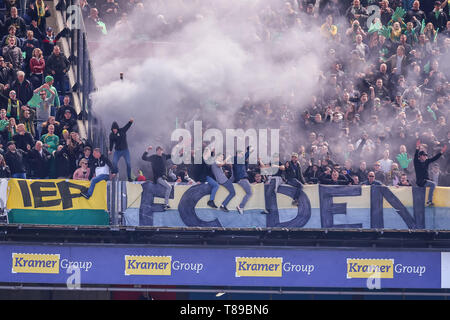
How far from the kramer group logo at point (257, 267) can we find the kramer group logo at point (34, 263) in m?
3.26

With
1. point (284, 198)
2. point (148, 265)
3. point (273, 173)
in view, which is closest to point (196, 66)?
point (273, 173)

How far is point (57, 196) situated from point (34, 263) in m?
1.25

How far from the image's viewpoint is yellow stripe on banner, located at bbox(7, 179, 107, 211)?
16344 mm

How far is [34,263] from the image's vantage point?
16172mm

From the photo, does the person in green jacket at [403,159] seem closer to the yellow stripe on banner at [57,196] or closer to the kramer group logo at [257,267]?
the kramer group logo at [257,267]

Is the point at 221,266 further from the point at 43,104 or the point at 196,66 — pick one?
the point at 196,66

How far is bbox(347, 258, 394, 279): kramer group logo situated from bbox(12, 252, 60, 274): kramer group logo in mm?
5265

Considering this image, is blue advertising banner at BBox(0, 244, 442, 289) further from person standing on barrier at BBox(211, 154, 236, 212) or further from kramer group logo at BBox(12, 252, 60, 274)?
person standing on barrier at BBox(211, 154, 236, 212)

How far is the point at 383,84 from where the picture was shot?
2089 centimetres

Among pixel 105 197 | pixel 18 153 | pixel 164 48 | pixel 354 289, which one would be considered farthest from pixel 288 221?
pixel 164 48

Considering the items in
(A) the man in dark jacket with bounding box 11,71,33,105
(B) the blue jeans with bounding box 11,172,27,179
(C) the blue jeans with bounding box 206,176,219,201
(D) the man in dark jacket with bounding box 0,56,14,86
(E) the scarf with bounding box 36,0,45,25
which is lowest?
(C) the blue jeans with bounding box 206,176,219,201

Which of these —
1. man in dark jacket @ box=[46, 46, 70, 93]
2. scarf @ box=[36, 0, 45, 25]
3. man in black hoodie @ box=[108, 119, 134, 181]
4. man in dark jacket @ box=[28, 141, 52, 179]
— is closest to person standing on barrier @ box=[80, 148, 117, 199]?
man in black hoodie @ box=[108, 119, 134, 181]

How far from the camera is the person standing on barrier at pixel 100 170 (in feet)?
54.0

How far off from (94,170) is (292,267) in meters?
4.00
